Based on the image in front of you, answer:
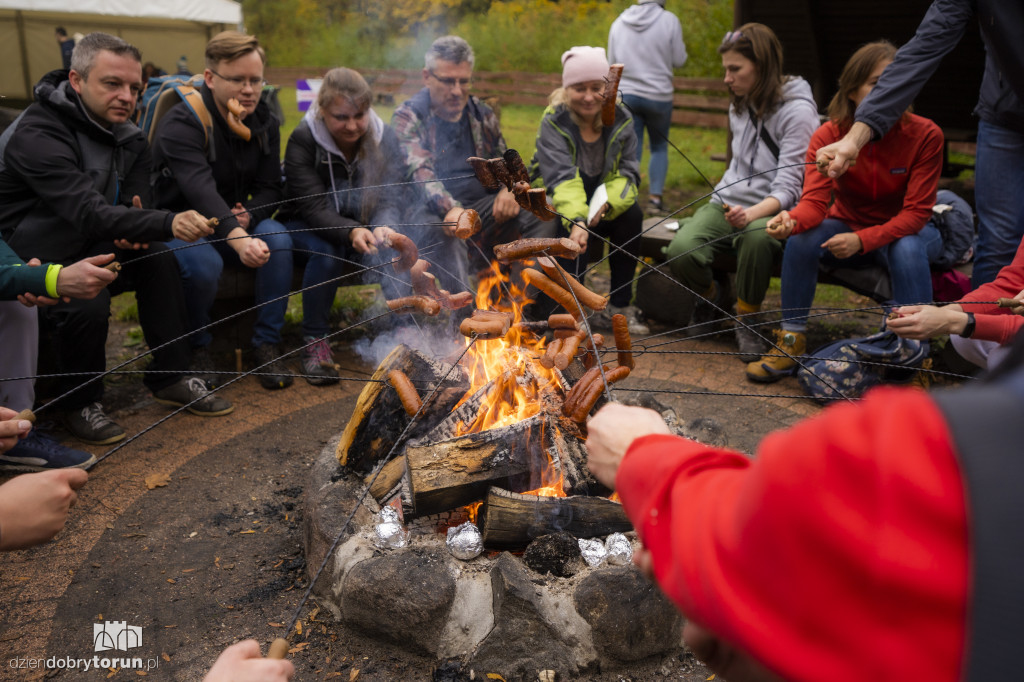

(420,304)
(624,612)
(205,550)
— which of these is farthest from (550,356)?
(205,550)

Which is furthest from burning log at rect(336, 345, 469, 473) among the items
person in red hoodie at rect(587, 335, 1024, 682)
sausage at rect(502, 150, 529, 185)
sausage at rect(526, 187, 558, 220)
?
person in red hoodie at rect(587, 335, 1024, 682)

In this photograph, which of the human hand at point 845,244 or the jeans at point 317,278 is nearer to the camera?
the human hand at point 845,244

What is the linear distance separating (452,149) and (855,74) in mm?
2761

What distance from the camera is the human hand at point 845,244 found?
4719 mm

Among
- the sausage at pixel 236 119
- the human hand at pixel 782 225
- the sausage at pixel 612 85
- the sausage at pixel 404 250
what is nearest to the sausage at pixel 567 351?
the sausage at pixel 404 250

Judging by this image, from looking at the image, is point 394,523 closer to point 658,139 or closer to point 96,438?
point 96,438

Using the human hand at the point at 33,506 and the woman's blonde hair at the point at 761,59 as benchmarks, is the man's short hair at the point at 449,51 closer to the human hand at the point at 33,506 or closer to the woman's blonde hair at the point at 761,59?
the woman's blonde hair at the point at 761,59

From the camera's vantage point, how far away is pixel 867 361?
445 cm

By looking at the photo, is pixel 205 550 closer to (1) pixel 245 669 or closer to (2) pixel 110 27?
(1) pixel 245 669

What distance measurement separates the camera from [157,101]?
5043mm

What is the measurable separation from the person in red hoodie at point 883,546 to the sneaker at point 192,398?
409 centimetres

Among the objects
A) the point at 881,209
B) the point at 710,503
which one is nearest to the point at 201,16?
the point at 881,209

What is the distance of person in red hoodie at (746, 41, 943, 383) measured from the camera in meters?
4.61

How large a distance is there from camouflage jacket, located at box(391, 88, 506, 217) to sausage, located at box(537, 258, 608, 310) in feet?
7.22
